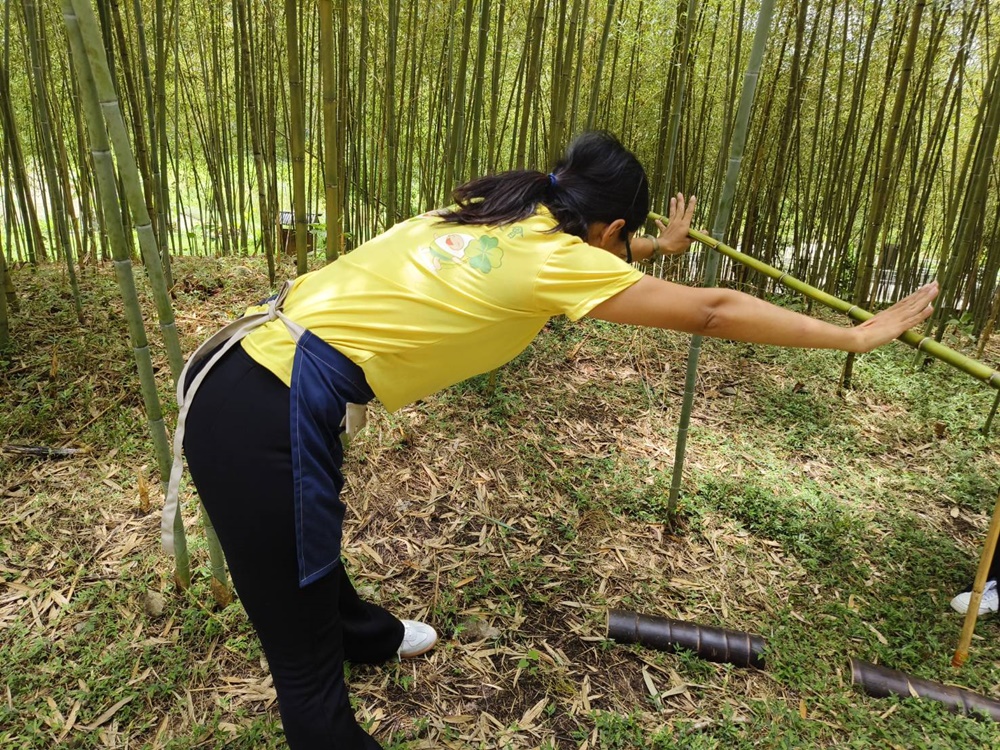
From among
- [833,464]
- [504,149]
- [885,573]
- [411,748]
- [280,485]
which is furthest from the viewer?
[504,149]

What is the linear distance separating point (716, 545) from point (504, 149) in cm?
566

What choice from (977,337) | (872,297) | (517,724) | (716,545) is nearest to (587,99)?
(872,297)

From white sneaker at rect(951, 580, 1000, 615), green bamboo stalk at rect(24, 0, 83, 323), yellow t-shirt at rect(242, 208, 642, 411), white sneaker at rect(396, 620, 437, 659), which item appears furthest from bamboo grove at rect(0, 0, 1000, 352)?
white sneaker at rect(396, 620, 437, 659)

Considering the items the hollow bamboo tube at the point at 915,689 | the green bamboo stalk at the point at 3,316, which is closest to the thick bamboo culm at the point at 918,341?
the hollow bamboo tube at the point at 915,689

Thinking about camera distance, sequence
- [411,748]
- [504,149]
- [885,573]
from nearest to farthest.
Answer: [411,748], [885,573], [504,149]

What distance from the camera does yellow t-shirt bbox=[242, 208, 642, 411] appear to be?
1.12 metres

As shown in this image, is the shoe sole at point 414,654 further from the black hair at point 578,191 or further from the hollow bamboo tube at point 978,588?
the hollow bamboo tube at point 978,588

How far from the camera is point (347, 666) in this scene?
1748 mm

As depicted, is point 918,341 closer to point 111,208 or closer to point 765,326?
point 765,326

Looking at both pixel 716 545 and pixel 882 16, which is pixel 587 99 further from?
pixel 716 545

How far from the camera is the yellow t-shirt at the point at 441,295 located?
1116 mm

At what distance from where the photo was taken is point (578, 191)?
129 centimetres

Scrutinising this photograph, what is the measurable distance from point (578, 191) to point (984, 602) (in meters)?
2.05

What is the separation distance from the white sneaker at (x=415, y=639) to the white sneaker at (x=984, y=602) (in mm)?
1772
